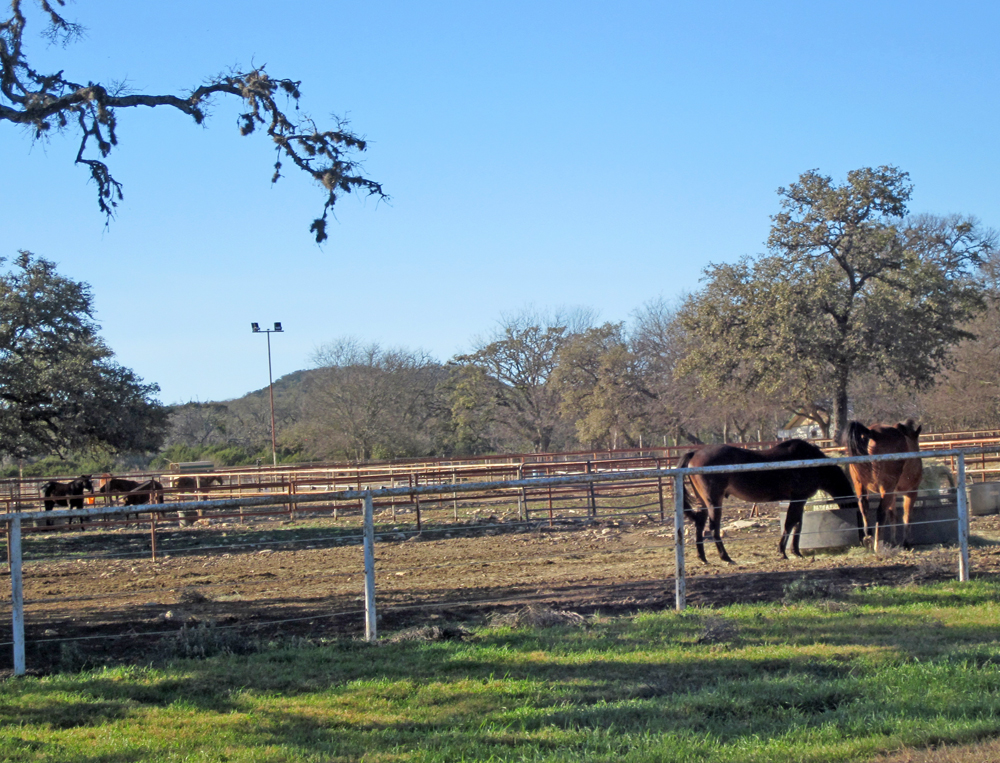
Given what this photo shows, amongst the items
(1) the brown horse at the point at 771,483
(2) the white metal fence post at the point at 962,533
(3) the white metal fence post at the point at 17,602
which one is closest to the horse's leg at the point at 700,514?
(1) the brown horse at the point at 771,483

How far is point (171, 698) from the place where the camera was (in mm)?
5152

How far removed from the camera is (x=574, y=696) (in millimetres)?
4738

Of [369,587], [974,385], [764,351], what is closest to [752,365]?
[764,351]

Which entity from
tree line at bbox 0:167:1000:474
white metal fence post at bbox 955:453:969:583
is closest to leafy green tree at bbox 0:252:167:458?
tree line at bbox 0:167:1000:474

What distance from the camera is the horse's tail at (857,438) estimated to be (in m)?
10.0

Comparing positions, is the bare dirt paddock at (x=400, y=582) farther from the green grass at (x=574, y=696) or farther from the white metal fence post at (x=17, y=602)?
the green grass at (x=574, y=696)

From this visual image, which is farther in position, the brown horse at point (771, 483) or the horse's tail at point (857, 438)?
the brown horse at point (771, 483)

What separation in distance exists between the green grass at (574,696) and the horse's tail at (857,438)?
11.8ft

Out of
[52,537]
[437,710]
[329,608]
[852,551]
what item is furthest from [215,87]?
[52,537]

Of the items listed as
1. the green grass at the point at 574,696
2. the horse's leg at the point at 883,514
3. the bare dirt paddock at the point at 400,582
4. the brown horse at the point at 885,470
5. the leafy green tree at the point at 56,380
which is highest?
the leafy green tree at the point at 56,380

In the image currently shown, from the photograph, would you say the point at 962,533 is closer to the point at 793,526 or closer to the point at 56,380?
the point at 793,526

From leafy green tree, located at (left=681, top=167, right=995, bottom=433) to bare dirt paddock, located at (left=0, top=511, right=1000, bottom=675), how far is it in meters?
13.4

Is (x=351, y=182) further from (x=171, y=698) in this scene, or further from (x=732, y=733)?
(x=732, y=733)

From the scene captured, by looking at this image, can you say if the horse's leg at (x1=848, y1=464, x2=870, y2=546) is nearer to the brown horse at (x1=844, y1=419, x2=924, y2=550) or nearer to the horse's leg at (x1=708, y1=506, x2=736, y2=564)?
the brown horse at (x1=844, y1=419, x2=924, y2=550)
